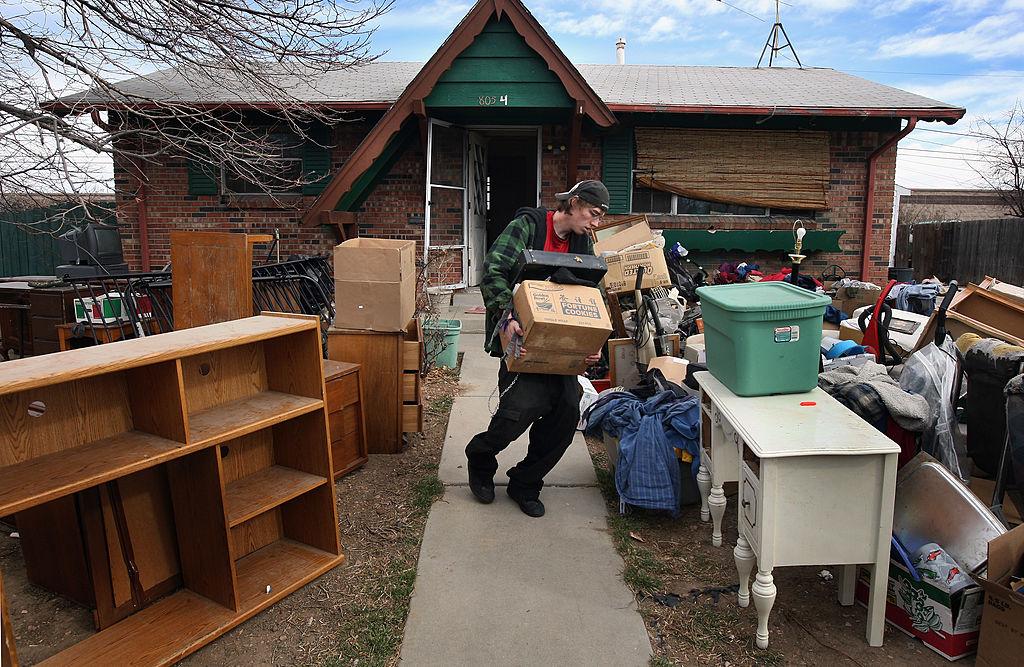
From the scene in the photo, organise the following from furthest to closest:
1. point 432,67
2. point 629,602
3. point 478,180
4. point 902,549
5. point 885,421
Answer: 1. point 478,180
2. point 432,67
3. point 885,421
4. point 629,602
5. point 902,549

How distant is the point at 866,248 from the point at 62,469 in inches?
437

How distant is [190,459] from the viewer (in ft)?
9.62

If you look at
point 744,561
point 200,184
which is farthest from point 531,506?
point 200,184

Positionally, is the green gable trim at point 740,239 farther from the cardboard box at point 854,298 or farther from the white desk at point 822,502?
the white desk at point 822,502

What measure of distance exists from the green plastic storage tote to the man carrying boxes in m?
0.60

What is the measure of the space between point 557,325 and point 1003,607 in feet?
6.69

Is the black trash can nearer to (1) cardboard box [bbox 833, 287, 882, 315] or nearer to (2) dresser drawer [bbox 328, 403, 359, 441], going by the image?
(2) dresser drawer [bbox 328, 403, 359, 441]

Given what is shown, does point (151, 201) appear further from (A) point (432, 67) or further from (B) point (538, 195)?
(B) point (538, 195)

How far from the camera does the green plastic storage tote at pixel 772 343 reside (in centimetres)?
311

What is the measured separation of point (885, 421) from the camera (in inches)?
132

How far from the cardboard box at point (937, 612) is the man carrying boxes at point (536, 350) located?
1675 mm

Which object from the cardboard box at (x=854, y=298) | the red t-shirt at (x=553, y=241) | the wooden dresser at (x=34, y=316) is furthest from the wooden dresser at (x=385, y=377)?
the cardboard box at (x=854, y=298)

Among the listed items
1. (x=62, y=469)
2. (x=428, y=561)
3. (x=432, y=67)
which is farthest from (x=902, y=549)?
(x=432, y=67)

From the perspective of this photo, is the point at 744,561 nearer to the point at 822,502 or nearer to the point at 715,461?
the point at 822,502
